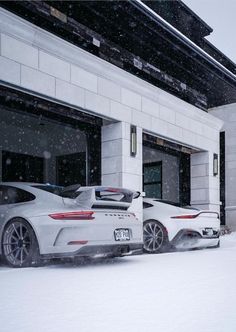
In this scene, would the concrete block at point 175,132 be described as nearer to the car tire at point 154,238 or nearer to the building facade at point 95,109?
the building facade at point 95,109

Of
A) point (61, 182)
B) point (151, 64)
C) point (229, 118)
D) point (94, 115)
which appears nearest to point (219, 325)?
point (94, 115)

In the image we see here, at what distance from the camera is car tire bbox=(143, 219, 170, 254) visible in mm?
8586

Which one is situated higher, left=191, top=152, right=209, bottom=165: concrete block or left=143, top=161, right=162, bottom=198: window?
left=191, top=152, right=209, bottom=165: concrete block

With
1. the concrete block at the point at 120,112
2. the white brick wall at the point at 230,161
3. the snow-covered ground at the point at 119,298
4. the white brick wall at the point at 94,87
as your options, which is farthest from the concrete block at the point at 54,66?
the white brick wall at the point at 230,161

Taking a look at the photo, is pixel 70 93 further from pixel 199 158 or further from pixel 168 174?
pixel 168 174

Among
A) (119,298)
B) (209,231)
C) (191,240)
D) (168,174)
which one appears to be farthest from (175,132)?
(119,298)

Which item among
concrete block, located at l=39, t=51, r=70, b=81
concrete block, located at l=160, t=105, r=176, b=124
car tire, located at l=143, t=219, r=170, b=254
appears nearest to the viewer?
concrete block, located at l=39, t=51, r=70, b=81

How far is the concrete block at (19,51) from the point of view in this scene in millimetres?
7072

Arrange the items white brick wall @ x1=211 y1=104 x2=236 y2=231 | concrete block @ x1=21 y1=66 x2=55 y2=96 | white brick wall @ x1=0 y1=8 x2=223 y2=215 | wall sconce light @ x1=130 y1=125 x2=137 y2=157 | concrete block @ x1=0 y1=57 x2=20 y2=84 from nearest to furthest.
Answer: concrete block @ x1=0 y1=57 x2=20 y2=84 → white brick wall @ x1=0 y1=8 x2=223 y2=215 → concrete block @ x1=21 y1=66 x2=55 y2=96 → wall sconce light @ x1=130 y1=125 x2=137 y2=157 → white brick wall @ x1=211 y1=104 x2=236 y2=231

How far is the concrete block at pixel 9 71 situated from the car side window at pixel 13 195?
182cm

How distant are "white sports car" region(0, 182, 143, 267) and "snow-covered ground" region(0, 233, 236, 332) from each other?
0.28 meters

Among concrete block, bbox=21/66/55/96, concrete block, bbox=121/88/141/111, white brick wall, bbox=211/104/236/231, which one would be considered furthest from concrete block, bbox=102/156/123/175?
white brick wall, bbox=211/104/236/231

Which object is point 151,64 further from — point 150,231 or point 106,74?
point 150,231

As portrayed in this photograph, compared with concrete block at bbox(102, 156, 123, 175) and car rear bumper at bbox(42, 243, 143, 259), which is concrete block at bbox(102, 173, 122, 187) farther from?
car rear bumper at bbox(42, 243, 143, 259)
